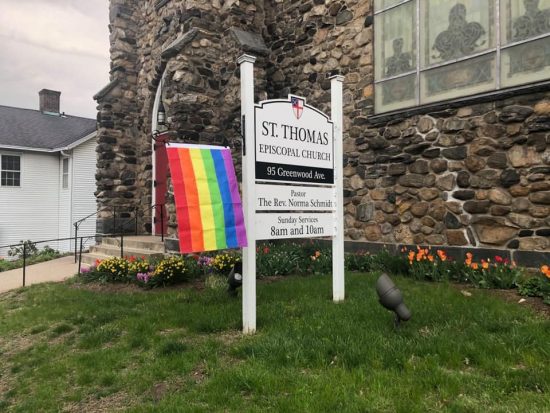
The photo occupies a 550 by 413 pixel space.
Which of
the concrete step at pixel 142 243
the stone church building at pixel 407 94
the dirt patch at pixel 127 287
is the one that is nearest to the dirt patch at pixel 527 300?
the stone church building at pixel 407 94

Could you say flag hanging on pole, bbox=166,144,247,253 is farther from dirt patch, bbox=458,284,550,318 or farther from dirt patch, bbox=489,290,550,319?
dirt patch, bbox=489,290,550,319

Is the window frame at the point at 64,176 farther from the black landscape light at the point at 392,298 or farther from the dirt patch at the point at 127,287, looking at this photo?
the black landscape light at the point at 392,298

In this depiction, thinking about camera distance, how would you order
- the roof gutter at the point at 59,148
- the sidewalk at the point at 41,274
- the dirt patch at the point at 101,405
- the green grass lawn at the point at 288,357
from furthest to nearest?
the roof gutter at the point at 59,148 < the sidewalk at the point at 41,274 < the dirt patch at the point at 101,405 < the green grass lawn at the point at 288,357

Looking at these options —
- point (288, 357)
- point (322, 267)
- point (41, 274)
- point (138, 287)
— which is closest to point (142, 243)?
point (41, 274)

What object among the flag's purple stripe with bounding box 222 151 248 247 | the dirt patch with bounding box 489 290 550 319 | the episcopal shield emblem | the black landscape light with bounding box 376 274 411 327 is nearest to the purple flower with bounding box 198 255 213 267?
the flag's purple stripe with bounding box 222 151 248 247

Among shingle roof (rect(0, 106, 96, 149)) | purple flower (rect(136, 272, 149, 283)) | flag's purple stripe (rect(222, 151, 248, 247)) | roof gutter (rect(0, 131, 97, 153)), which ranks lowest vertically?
purple flower (rect(136, 272, 149, 283))

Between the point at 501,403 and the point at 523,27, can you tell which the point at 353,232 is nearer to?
the point at 523,27

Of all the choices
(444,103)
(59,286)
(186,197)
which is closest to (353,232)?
(444,103)

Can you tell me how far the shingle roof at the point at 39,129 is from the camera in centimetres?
2122

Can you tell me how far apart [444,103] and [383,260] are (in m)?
2.71

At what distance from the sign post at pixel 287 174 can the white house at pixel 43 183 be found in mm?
18868

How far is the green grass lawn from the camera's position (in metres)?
2.98

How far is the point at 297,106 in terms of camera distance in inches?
197

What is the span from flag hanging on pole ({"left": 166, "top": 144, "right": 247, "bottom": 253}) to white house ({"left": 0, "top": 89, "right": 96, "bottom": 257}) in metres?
19.0
